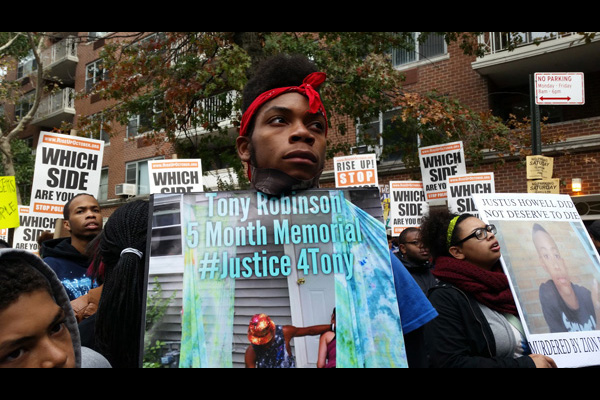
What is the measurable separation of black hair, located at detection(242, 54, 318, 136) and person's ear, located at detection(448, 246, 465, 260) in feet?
4.57

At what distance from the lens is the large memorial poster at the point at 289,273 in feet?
4.37

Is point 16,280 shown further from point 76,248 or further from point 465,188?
point 465,188

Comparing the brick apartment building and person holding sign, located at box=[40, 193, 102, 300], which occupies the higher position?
the brick apartment building

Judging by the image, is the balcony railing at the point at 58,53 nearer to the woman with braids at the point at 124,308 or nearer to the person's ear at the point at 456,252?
the person's ear at the point at 456,252

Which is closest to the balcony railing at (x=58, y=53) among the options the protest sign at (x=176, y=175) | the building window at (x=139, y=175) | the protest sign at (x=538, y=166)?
the building window at (x=139, y=175)

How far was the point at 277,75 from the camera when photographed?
69.8 inches

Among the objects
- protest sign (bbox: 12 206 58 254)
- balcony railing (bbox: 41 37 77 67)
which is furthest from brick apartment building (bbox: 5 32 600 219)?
balcony railing (bbox: 41 37 77 67)

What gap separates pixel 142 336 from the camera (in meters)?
1.32

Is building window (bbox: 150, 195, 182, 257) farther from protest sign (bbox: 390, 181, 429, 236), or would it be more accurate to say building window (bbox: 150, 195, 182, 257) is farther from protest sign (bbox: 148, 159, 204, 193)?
protest sign (bbox: 390, 181, 429, 236)

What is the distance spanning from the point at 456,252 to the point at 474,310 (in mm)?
406

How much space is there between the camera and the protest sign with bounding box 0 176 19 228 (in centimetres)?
604

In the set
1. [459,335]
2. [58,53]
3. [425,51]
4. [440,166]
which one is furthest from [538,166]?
[58,53]
